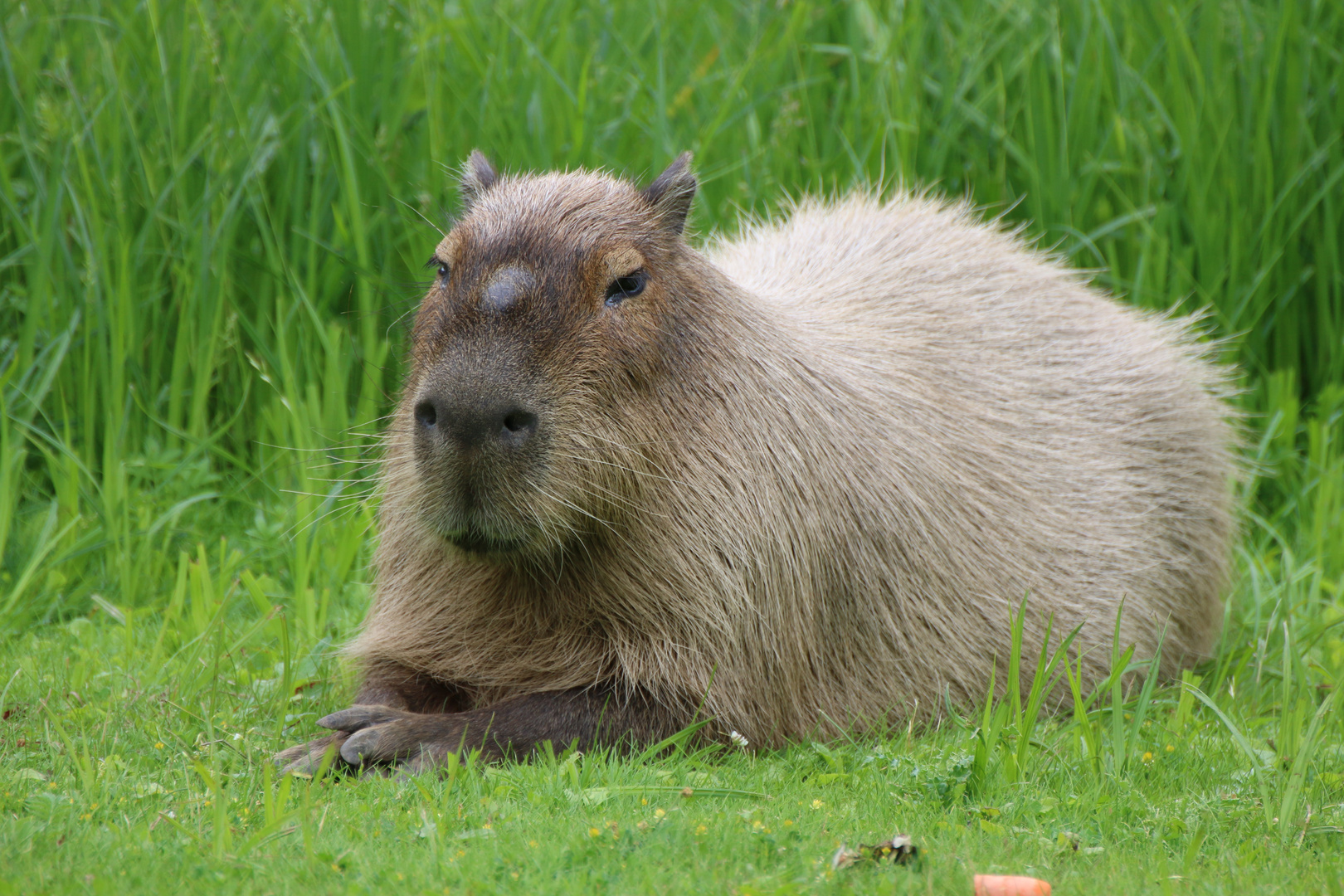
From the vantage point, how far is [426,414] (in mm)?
2861

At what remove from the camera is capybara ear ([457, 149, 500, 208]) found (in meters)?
3.47

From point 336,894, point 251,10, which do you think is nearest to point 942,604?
point 336,894

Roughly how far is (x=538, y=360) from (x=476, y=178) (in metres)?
0.83

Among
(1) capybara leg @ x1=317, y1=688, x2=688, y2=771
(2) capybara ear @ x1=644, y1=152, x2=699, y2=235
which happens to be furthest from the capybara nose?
(2) capybara ear @ x1=644, y1=152, x2=699, y2=235

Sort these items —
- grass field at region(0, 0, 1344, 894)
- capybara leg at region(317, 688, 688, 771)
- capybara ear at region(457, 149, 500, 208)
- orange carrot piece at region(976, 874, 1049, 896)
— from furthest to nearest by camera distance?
1. capybara ear at region(457, 149, 500, 208)
2. capybara leg at region(317, 688, 688, 771)
3. grass field at region(0, 0, 1344, 894)
4. orange carrot piece at region(976, 874, 1049, 896)

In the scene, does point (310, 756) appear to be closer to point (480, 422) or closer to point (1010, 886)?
point (480, 422)

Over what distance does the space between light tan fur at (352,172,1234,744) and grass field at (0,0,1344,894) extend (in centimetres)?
20

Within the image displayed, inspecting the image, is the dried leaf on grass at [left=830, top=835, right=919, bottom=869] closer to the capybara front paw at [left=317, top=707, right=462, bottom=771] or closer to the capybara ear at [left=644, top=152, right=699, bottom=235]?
the capybara front paw at [left=317, top=707, right=462, bottom=771]

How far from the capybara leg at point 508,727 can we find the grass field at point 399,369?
98 millimetres

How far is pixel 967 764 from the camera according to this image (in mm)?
2809

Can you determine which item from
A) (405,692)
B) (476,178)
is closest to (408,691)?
(405,692)

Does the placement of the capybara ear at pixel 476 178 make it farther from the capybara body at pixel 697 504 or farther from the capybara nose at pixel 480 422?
the capybara nose at pixel 480 422

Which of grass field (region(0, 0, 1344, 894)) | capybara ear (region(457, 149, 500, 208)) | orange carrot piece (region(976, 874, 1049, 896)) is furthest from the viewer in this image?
capybara ear (region(457, 149, 500, 208))

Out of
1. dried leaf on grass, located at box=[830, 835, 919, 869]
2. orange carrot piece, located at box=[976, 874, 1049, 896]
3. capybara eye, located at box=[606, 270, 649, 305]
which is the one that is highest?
capybara eye, located at box=[606, 270, 649, 305]
